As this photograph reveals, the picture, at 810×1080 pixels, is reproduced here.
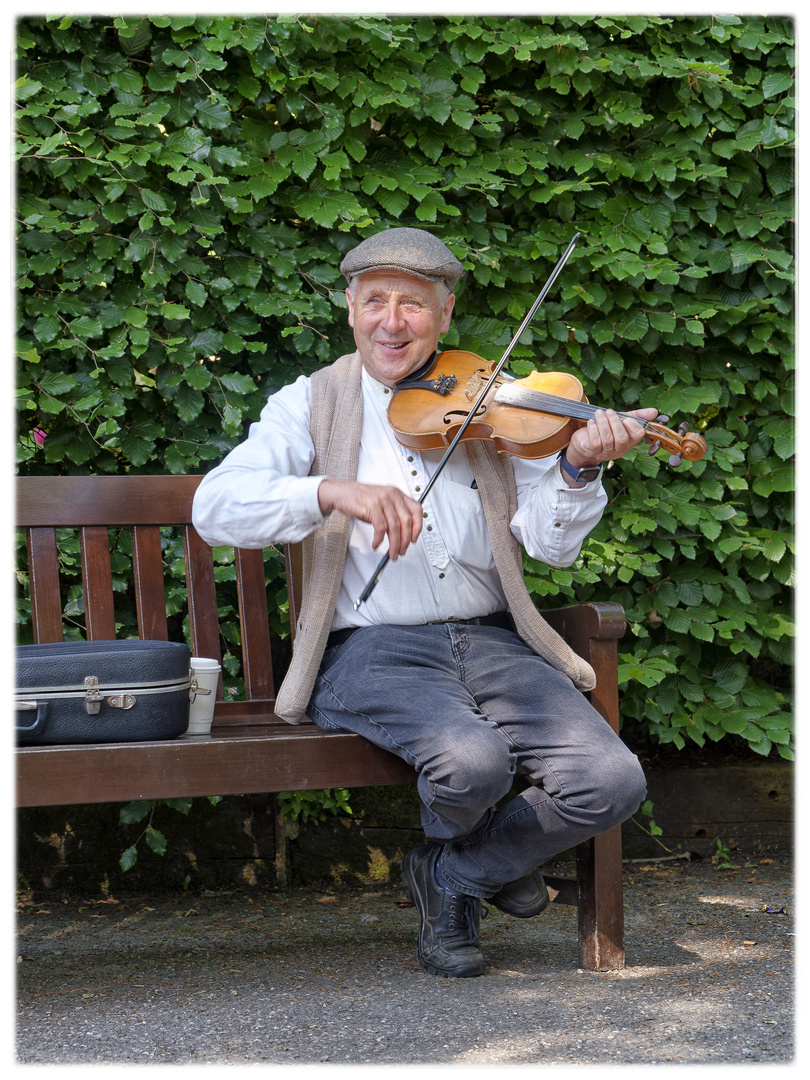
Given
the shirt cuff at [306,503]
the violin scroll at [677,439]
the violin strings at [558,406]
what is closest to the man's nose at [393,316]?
the violin strings at [558,406]

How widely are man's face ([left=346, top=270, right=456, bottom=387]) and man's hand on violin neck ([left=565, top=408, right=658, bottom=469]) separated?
17.3 inches

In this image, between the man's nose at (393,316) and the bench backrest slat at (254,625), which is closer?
the man's nose at (393,316)

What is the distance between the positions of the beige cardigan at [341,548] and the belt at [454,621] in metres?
0.08

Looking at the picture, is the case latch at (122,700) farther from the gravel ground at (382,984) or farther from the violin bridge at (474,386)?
the violin bridge at (474,386)

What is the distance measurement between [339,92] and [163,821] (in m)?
2.05

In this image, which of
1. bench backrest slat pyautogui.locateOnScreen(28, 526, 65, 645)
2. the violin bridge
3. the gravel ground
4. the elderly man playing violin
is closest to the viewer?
the gravel ground

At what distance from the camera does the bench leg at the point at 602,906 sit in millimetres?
2391

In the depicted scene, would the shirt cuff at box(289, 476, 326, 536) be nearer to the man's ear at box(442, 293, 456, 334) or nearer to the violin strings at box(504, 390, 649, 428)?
the violin strings at box(504, 390, 649, 428)

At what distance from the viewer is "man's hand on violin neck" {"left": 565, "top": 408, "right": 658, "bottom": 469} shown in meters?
2.25

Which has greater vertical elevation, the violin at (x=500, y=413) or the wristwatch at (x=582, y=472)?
the violin at (x=500, y=413)

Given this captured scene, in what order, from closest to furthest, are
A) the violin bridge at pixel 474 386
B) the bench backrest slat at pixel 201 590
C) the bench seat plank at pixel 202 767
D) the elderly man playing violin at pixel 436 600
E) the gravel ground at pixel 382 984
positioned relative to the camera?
Answer: the gravel ground at pixel 382 984 → the bench seat plank at pixel 202 767 → the elderly man playing violin at pixel 436 600 → the violin bridge at pixel 474 386 → the bench backrest slat at pixel 201 590

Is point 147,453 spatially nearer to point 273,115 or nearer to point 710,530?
point 273,115

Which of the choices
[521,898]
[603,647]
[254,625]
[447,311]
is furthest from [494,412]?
[521,898]

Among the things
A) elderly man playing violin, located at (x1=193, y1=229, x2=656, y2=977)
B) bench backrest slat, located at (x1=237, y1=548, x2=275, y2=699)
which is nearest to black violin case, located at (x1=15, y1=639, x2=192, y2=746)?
elderly man playing violin, located at (x1=193, y1=229, x2=656, y2=977)
